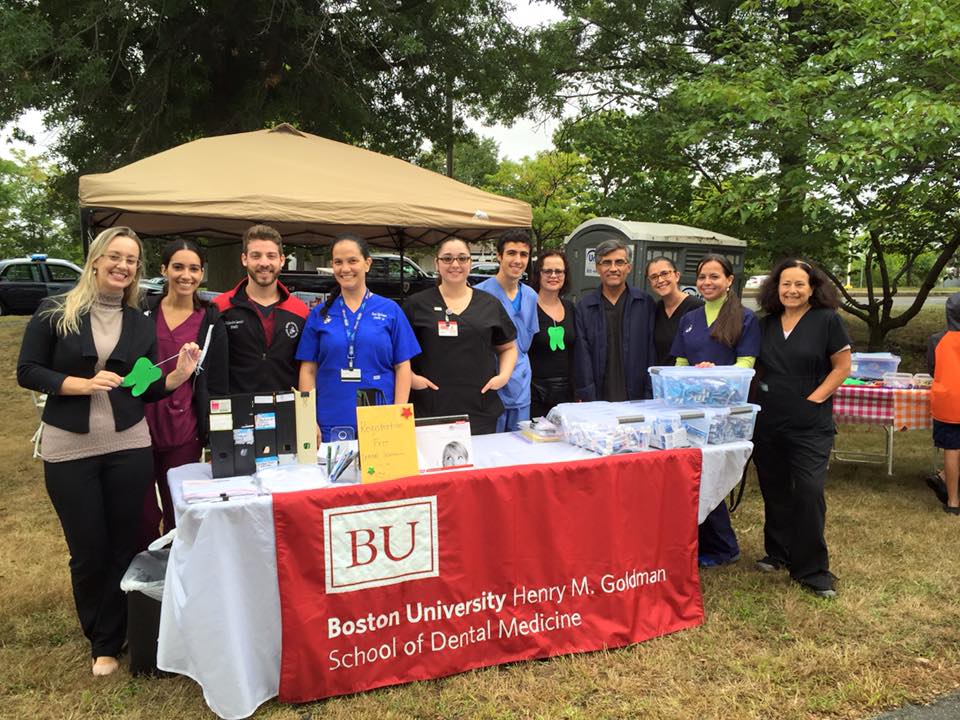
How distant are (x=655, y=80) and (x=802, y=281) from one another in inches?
316

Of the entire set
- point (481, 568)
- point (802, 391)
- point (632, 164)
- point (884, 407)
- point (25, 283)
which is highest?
point (632, 164)

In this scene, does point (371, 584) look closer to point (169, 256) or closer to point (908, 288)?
point (169, 256)

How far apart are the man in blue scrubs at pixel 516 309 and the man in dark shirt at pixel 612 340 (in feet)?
1.03

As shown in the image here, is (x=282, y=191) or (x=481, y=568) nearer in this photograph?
(x=481, y=568)

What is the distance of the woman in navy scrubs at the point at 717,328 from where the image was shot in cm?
327

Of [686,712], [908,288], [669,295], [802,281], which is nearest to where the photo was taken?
[686,712]

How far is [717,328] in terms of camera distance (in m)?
3.28

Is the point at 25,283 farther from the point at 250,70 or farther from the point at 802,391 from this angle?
the point at 802,391

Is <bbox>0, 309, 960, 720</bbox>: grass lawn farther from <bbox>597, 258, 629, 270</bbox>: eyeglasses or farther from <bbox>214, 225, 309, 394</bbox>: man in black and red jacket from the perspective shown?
<bbox>597, 258, 629, 270</bbox>: eyeglasses

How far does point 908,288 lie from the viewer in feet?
101

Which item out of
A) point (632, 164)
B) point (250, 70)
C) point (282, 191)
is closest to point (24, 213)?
point (250, 70)

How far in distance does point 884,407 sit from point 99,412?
16.2ft

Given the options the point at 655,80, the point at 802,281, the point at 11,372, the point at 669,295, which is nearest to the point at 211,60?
the point at 11,372

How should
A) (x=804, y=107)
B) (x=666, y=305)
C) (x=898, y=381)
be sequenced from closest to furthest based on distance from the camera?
(x=666, y=305)
(x=898, y=381)
(x=804, y=107)
